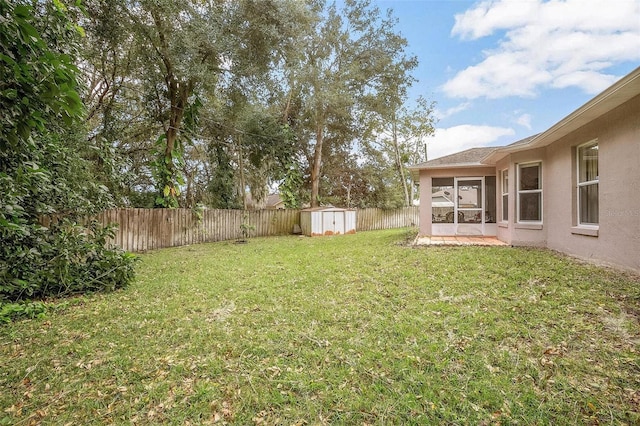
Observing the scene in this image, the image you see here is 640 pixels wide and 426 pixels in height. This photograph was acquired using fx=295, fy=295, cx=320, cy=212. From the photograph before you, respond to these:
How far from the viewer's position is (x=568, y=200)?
6.04 meters

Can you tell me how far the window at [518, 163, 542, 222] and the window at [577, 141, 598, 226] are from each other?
4.71 ft

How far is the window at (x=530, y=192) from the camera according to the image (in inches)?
287

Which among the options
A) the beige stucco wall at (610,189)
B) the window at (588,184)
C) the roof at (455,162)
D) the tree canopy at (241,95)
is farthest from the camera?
the roof at (455,162)

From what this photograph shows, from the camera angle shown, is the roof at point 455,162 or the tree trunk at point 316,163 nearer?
the roof at point 455,162

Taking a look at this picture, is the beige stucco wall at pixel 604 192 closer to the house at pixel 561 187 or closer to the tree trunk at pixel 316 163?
the house at pixel 561 187

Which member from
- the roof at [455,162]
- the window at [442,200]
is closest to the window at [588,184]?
the roof at [455,162]

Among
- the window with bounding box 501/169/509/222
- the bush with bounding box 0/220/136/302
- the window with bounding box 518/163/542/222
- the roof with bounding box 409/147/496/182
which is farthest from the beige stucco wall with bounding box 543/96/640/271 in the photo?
the bush with bounding box 0/220/136/302

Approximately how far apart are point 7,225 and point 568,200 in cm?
903

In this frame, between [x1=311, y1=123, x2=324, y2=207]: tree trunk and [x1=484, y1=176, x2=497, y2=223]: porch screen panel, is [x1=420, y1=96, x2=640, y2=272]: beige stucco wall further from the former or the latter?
[x1=311, y1=123, x2=324, y2=207]: tree trunk

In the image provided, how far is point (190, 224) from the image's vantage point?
10625mm

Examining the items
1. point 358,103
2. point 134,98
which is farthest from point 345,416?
point 358,103

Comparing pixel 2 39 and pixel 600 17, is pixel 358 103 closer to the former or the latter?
pixel 600 17

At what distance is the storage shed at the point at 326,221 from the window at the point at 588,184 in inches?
357

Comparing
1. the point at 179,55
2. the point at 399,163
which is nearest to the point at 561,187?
the point at 179,55
